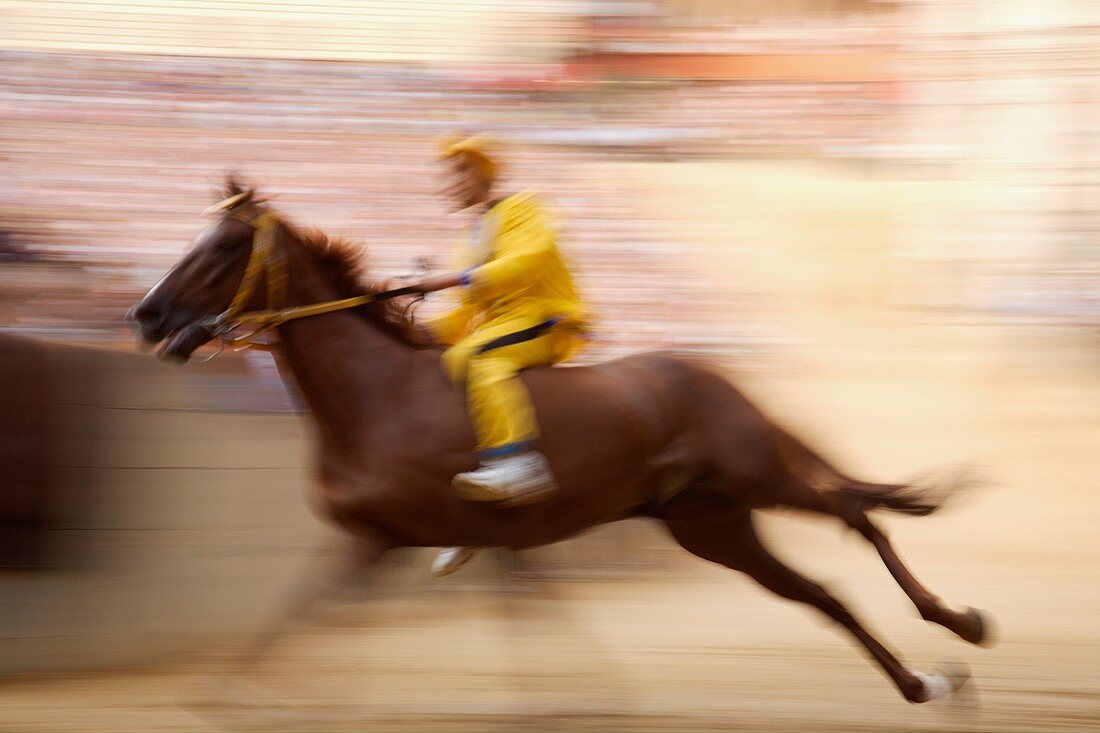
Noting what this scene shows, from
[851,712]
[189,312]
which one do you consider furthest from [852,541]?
[189,312]

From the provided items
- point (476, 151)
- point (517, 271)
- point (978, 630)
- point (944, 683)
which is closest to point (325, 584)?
point (517, 271)

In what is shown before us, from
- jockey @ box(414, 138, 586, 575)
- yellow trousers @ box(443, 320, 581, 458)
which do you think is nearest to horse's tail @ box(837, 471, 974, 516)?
jockey @ box(414, 138, 586, 575)

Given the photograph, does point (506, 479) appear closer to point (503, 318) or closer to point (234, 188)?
point (503, 318)

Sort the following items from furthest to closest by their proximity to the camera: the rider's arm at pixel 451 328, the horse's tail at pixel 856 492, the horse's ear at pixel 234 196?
the horse's tail at pixel 856 492
the rider's arm at pixel 451 328
the horse's ear at pixel 234 196

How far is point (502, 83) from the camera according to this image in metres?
11.4

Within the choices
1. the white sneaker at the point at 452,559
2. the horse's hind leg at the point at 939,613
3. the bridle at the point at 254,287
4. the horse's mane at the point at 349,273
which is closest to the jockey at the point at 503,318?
the horse's mane at the point at 349,273

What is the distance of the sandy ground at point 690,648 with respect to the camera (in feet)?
16.5

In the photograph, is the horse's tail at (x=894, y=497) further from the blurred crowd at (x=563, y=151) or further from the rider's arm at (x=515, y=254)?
the blurred crowd at (x=563, y=151)

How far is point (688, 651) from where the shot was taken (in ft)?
19.9

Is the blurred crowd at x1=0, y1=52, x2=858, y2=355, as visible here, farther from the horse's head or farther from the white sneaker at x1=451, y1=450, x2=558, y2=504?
the white sneaker at x1=451, y1=450, x2=558, y2=504

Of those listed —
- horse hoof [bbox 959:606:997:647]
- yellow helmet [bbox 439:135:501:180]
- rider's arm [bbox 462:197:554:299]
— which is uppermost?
yellow helmet [bbox 439:135:501:180]

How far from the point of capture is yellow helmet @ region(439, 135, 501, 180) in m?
4.55

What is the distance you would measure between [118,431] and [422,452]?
195 cm

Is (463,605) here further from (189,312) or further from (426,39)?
(426,39)
